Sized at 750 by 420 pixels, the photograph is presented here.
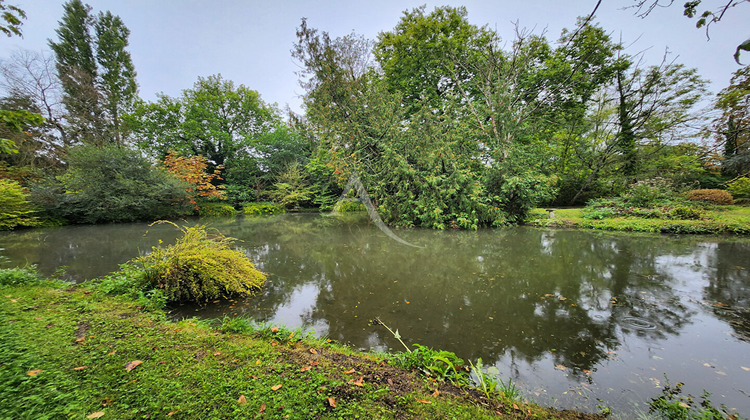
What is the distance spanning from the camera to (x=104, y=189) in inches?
439

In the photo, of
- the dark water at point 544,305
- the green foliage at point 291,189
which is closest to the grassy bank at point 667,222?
the dark water at point 544,305

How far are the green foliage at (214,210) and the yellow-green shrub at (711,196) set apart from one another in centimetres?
2353

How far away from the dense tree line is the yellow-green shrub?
109cm

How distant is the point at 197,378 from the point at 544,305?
3777mm

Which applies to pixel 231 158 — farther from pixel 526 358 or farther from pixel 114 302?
pixel 526 358

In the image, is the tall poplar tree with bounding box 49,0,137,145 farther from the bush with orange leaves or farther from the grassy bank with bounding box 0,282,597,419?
the grassy bank with bounding box 0,282,597,419

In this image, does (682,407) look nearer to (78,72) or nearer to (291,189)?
(291,189)

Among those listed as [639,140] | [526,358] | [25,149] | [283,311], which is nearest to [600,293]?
[526,358]

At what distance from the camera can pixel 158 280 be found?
3.24 meters

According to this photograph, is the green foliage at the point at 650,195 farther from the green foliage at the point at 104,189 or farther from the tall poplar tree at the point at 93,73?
the tall poplar tree at the point at 93,73

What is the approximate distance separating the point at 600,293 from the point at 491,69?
34.8 feet

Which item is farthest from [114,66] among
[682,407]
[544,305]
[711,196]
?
[711,196]

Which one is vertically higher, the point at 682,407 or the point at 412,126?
the point at 412,126

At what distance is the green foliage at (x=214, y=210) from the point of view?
51.6ft
